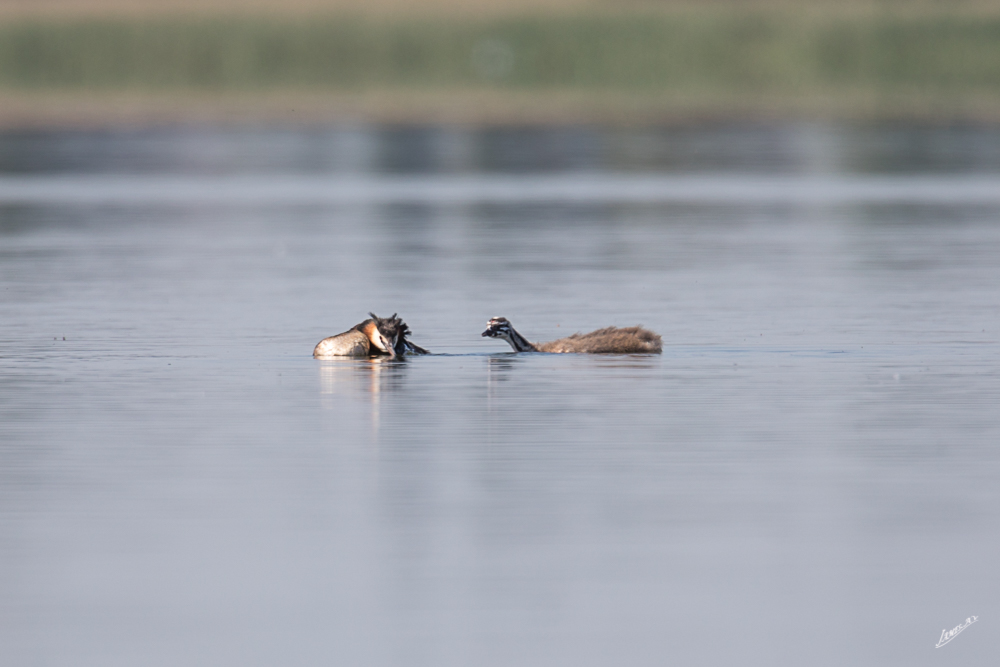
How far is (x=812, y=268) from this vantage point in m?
29.4

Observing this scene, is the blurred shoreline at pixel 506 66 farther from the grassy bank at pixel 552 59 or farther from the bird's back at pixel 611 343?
the bird's back at pixel 611 343

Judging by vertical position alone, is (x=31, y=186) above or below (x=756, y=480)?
above

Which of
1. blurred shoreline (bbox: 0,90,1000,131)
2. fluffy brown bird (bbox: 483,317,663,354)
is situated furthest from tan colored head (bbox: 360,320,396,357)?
blurred shoreline (bbox: 0,90,1000,131)

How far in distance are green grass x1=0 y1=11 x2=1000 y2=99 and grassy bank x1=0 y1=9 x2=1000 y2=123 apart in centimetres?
10

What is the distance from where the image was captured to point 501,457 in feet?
46.6

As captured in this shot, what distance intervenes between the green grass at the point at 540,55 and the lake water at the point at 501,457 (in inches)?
3057

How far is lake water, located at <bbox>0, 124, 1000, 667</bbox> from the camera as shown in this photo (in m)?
10.2

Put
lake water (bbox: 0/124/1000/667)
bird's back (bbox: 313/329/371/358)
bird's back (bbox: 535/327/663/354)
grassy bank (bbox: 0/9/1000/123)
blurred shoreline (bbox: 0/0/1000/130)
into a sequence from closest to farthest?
lake water (bbox: 0/124/1000/667)
bird's back (bbox: 535/327/663/354)
bird's back (bbox: 313/329/371/358)
blurred shoreline (bbox: 0/0/1000/130)
grassy bank (bbox: 0/9/1000/123)

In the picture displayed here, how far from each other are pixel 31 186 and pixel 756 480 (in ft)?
137

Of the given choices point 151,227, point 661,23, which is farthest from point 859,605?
point 661,23

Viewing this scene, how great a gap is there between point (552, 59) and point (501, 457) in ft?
335

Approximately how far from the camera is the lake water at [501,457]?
33.6 ft

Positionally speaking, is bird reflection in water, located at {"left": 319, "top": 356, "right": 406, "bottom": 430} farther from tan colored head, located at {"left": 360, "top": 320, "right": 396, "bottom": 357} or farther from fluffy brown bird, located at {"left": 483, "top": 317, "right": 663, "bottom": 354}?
fluffy brown bird, located at {"left": 483, "top": 317, "right": 663, "bottom": 354}

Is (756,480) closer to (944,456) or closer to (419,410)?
(944,456)
